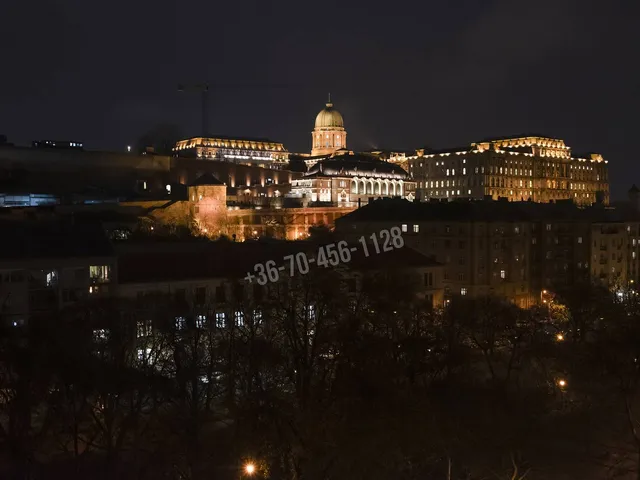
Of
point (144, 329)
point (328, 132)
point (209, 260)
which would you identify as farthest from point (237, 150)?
point (144, 329)

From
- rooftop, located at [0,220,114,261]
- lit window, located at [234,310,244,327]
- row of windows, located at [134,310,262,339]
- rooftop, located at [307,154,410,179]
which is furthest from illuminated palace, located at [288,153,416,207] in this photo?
row of windows, located at [134,310,262,339]

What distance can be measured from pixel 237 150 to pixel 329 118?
608 inches

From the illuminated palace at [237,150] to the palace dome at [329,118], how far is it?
8163mm

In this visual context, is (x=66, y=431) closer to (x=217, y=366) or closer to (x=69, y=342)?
(x=69, y=342)

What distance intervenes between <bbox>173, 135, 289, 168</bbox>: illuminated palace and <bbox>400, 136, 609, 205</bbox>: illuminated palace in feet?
68.1

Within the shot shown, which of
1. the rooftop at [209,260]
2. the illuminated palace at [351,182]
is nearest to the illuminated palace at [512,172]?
the illuminated palace at [351,182]

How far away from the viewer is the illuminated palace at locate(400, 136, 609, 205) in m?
101

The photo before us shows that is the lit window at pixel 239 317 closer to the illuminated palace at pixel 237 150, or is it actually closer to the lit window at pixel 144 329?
the lit window at pixel 144 329

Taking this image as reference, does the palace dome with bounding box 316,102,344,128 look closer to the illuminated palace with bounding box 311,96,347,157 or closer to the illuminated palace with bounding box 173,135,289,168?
the illuminated palace with bounding box 311,96,347,157

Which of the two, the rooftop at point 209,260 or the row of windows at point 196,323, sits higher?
the rooftop at point 209,260

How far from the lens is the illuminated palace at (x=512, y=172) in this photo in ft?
330

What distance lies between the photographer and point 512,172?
103 m

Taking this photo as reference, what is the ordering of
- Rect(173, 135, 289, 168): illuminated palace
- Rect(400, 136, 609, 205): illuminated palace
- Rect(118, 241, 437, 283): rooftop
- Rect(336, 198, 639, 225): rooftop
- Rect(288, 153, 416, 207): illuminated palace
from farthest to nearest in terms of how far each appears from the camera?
1. Rect(173, 135, 289, 168): illuminated palace
2. Rect(400, 136, 609, 205): illuminated palace
3. Rect(288, 153, 416, 207): illuminated palace
4. Rect(336, 198, 639, 225): rooftop
5. Rect(118, 241, 437, 283): rooftop

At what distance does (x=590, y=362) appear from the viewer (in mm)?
23062
